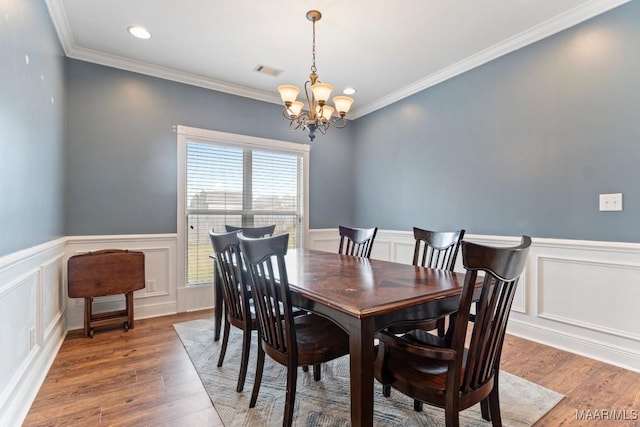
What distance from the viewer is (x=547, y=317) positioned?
2.70m

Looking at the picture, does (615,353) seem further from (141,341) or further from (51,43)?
(51,43)

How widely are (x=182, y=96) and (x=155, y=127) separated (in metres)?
0.47

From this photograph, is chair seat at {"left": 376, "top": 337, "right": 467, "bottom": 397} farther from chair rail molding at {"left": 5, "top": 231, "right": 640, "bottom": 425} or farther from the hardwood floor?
chair rail molding at {"left": 5, "top": 231, "right": 640, "bottom": 425}

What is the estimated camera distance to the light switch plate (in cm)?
233

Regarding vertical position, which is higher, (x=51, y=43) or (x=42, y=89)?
(x=51, y=43)

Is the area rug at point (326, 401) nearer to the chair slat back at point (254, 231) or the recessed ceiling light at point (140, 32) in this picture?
the chair slat back at point (254, 231)

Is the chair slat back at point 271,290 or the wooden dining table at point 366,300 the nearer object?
the wooden dining table at point 366,300

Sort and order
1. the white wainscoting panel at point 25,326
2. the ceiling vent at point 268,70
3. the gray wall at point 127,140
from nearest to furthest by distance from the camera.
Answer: the white wainscoting panel at point 25,326 → the gray wall at point 127,140 → the ceiling vent at point 268,70

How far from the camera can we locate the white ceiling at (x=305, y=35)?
96.1 inches

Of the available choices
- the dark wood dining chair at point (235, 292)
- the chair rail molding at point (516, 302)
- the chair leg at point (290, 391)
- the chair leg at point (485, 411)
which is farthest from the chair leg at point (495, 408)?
the chair rail molding at point (516, 302)

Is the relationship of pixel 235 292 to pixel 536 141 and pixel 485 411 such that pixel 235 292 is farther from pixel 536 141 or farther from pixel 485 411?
pixel 536 141

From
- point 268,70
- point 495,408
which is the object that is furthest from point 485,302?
point 268,70

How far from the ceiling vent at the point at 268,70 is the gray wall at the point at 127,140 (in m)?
0.58

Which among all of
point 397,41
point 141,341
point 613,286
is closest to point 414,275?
point 613,286
